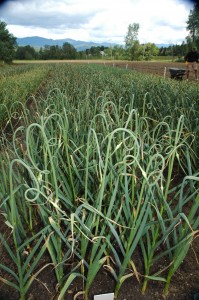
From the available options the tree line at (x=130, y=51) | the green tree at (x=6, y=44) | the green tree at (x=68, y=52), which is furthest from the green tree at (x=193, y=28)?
the green tree at (x=6, y=44)

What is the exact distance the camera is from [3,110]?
3.76 metres

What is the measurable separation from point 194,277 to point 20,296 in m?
0.76

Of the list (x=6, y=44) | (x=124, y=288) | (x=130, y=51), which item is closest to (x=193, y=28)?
(x=130, y=51)

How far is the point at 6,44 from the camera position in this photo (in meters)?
Answer: 39.6

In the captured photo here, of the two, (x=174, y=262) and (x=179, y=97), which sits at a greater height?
(x=179, y=97)

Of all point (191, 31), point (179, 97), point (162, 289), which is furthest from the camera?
point (191, 31)

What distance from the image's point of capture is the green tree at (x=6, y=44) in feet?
127

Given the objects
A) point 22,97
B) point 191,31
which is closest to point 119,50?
point 191,31

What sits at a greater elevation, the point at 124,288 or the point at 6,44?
the point at 6,44

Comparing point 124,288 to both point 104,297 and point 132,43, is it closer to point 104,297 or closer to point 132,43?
point 104,297

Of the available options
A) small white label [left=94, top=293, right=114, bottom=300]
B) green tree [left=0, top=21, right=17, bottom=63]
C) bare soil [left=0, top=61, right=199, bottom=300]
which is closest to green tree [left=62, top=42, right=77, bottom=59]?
green tree [left=0, top=21, right=17, bottom=63]

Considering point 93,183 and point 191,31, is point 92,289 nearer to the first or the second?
point 93,183

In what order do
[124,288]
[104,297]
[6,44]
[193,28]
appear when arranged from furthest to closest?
[193,28], [6,44], [124,288], [104,297]

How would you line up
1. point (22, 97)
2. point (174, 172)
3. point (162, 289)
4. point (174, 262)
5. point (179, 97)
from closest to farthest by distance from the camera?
1. point (174, 262)
2. point (162, 289)
3. point (174, 172)
4. point (179, 97)
5. point (22, 97)
